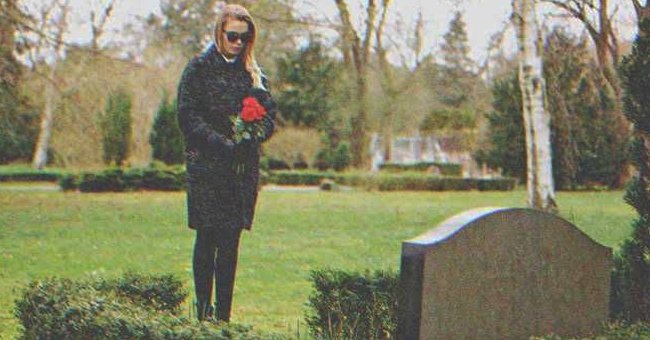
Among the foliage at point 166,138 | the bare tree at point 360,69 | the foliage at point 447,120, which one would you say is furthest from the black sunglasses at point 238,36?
the foliage at point 447,120

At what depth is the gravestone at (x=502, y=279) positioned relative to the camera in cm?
556

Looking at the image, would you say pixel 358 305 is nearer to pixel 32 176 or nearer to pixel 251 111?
pixel 251 111

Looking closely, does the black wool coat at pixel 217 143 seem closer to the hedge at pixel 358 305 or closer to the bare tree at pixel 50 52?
the hedge at pixel 358 305

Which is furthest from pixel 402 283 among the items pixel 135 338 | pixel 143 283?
pixel 143 283

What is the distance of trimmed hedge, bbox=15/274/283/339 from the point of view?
5.29 metres

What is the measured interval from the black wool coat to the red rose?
71 millimetres

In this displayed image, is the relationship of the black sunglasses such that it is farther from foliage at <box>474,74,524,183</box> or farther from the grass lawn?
foliage at <box>474,74,524,183</box>

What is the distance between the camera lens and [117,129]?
39000 mm

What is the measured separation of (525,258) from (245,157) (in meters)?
1.94

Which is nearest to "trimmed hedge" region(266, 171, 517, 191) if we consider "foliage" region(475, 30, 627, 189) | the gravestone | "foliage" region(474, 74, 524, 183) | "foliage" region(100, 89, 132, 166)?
"foliage" region(474, 74, 524, 183)

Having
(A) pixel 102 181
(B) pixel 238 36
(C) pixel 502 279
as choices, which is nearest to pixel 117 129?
(A) pixel 102 181

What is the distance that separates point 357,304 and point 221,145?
1.62 meters

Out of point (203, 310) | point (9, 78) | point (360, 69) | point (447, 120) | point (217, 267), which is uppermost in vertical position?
point (360, 69)

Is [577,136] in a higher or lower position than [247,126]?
higher
